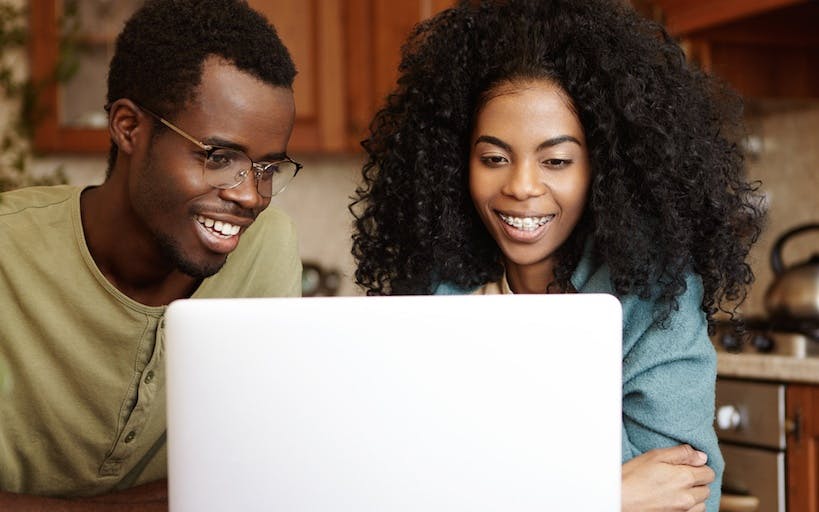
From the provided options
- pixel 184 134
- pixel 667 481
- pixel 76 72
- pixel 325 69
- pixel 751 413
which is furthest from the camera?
pixel 325 69

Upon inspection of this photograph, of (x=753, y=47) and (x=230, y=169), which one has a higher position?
(x=753, y=47)

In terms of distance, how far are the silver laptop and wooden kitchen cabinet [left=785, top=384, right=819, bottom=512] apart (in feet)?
4.57

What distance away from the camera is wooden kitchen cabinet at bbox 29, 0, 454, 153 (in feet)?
9.55

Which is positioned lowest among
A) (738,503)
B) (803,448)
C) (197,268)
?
(738,503)

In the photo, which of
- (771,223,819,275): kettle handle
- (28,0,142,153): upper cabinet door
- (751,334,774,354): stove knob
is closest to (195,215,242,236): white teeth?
(751,334,774,354): stove knob

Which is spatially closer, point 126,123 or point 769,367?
point 126,123

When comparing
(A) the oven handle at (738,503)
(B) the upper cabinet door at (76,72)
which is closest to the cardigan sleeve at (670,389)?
(A) the oven handle at (738,503)

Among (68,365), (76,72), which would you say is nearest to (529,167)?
(68,365)

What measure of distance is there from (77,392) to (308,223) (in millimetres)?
2148

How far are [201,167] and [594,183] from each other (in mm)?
515

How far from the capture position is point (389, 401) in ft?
2.37

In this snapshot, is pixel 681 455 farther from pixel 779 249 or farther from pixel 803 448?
pixel 779 249

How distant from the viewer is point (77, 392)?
4.06 feet

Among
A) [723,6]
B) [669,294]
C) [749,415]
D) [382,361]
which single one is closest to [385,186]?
[669,294]
